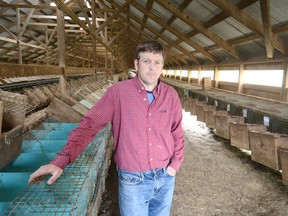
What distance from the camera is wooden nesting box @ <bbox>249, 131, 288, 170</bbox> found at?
4171mm

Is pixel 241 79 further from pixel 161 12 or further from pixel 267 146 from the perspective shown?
pixel 267 146

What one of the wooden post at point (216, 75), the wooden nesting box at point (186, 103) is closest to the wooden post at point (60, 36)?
the wooden nesting box at point (186, 103)

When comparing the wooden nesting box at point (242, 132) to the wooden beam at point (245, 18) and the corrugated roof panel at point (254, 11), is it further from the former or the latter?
the corrugated roof panel at point (254, 11)

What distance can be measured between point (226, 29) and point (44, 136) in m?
7.24

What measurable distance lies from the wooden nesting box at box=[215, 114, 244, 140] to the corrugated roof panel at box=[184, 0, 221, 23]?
3.29m

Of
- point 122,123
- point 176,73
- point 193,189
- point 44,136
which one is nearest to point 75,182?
point 122,123

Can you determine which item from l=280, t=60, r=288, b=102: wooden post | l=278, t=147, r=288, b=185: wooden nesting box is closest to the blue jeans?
l=278, t=147, r=288, b=185: wooden nesting box

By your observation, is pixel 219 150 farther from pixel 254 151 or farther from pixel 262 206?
pixel 262 206

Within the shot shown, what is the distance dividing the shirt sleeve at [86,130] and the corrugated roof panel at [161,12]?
8548mm

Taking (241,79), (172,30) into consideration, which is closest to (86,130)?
(241,79)

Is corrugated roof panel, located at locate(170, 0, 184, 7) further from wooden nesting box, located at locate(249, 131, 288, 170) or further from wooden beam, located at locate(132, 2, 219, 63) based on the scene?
wooden nesting box, located at locate(249, 131, 288, 170)

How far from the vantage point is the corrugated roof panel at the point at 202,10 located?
724cm

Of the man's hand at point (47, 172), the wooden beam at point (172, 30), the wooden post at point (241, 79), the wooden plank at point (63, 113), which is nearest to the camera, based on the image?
the man's hand at point (47, 172)

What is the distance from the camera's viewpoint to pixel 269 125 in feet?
17.3
